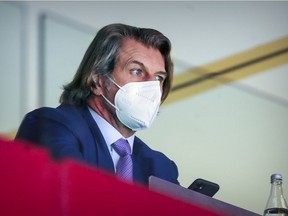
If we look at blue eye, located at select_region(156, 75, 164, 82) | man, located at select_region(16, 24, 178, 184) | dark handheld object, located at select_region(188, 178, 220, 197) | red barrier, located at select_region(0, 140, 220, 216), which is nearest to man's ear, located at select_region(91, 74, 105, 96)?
man, located at select_region(16, 24, 178, 184)

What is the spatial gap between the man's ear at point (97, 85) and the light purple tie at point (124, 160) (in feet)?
0.54

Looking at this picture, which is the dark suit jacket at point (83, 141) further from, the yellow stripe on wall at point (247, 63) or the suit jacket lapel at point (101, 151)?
the yellow stripe on wall at point (247, 63)

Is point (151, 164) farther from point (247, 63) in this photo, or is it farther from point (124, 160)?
point (247, 63)

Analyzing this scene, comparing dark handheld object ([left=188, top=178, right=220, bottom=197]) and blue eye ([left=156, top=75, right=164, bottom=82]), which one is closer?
dark handheld object ([left=188, top=178, right=220, bottom=197])

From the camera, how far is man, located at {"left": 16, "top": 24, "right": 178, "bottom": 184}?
1.56m

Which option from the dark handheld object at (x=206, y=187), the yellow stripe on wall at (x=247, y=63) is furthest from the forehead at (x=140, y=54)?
the dark handheld object at (x=206, y=187)

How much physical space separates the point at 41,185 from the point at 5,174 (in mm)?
35

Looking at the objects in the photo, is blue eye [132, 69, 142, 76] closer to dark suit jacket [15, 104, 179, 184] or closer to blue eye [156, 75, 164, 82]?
blue eye [156, 75, 164, 82]

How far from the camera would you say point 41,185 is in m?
0.79

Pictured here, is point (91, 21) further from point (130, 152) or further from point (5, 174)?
point (5, 174)

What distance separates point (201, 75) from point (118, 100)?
21cm

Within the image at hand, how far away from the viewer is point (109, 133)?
5.47 ft

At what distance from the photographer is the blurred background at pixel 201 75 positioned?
41.6 inches

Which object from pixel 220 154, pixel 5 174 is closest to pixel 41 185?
pixel 5 174
